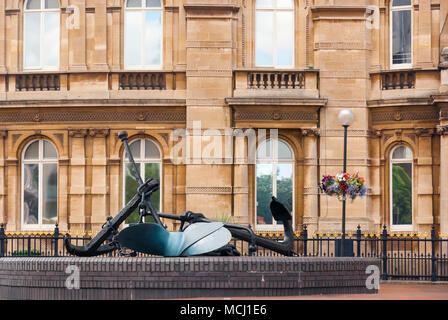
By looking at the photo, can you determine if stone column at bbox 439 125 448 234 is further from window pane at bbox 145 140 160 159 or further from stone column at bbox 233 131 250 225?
window pane at bbox 145 140 160 159

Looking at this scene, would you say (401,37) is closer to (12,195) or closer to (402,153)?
(402,153)

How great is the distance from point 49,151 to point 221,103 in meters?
5.87

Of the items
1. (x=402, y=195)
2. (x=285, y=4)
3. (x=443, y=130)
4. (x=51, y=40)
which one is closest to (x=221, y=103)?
(x=285, y=4)

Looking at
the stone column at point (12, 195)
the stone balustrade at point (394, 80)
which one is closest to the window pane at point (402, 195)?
the stone balustrade at point (394, 80)

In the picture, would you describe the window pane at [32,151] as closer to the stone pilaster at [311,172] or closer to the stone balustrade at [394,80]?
the stone pilaster at [311,172]

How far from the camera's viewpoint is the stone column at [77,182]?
35719 millimetres

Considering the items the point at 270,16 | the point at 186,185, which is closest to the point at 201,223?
the point at 186,185

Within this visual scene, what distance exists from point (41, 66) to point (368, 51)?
10.4 meters

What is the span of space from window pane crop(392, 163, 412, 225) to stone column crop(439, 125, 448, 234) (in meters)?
1.74

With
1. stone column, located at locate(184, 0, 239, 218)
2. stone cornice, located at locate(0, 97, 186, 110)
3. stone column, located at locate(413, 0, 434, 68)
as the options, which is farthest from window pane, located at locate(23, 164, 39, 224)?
stone column, located at locate(413, 0, 434, 68)

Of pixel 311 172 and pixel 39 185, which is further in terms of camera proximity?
pixel 39 185

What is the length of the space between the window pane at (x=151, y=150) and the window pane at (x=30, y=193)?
11.8 feet

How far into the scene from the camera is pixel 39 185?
3656cm

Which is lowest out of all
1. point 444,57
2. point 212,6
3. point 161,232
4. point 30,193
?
point 161,232
